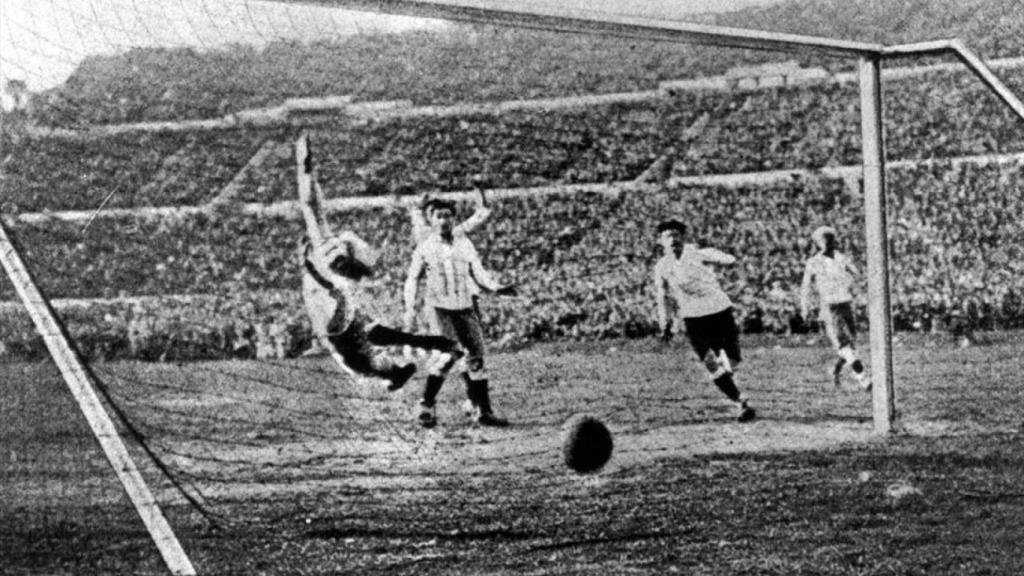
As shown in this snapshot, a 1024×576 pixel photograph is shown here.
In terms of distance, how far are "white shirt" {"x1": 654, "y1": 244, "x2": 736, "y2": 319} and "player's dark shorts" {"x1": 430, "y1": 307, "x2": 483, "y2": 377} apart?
0.95 meters

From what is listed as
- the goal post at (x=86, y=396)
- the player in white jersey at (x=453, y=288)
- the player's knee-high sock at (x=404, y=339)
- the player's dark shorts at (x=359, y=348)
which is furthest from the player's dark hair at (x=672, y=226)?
the goal post at (x=86, y=396)

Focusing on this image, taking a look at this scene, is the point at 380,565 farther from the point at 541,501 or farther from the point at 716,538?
the point at 716,538

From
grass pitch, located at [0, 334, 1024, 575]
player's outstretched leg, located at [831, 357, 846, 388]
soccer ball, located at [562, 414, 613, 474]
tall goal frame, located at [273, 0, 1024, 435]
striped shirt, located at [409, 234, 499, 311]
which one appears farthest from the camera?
player's outstretched leg, located at [831, 357, 846, 388]

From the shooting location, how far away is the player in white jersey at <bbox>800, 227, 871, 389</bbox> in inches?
240

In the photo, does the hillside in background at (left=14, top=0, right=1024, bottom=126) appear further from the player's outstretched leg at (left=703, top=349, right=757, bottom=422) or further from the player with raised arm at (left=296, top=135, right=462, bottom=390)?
the player's outstretched leg at (left=703, top=349, right=757, bottom=422)

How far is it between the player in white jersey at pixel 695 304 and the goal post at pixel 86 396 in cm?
251

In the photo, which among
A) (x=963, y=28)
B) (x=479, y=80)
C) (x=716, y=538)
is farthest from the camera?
(x=963, y=28)

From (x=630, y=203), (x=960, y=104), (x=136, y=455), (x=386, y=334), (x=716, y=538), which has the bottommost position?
(x=716, y=538)

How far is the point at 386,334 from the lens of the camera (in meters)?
5.19

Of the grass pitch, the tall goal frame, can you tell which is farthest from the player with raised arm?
the tall goal frame

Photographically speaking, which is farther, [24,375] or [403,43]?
[24,375]

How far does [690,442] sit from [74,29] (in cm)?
328

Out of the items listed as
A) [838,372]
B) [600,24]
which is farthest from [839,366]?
[600,24]

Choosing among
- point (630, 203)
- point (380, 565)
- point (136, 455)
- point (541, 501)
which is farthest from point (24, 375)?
point (630, 203)
